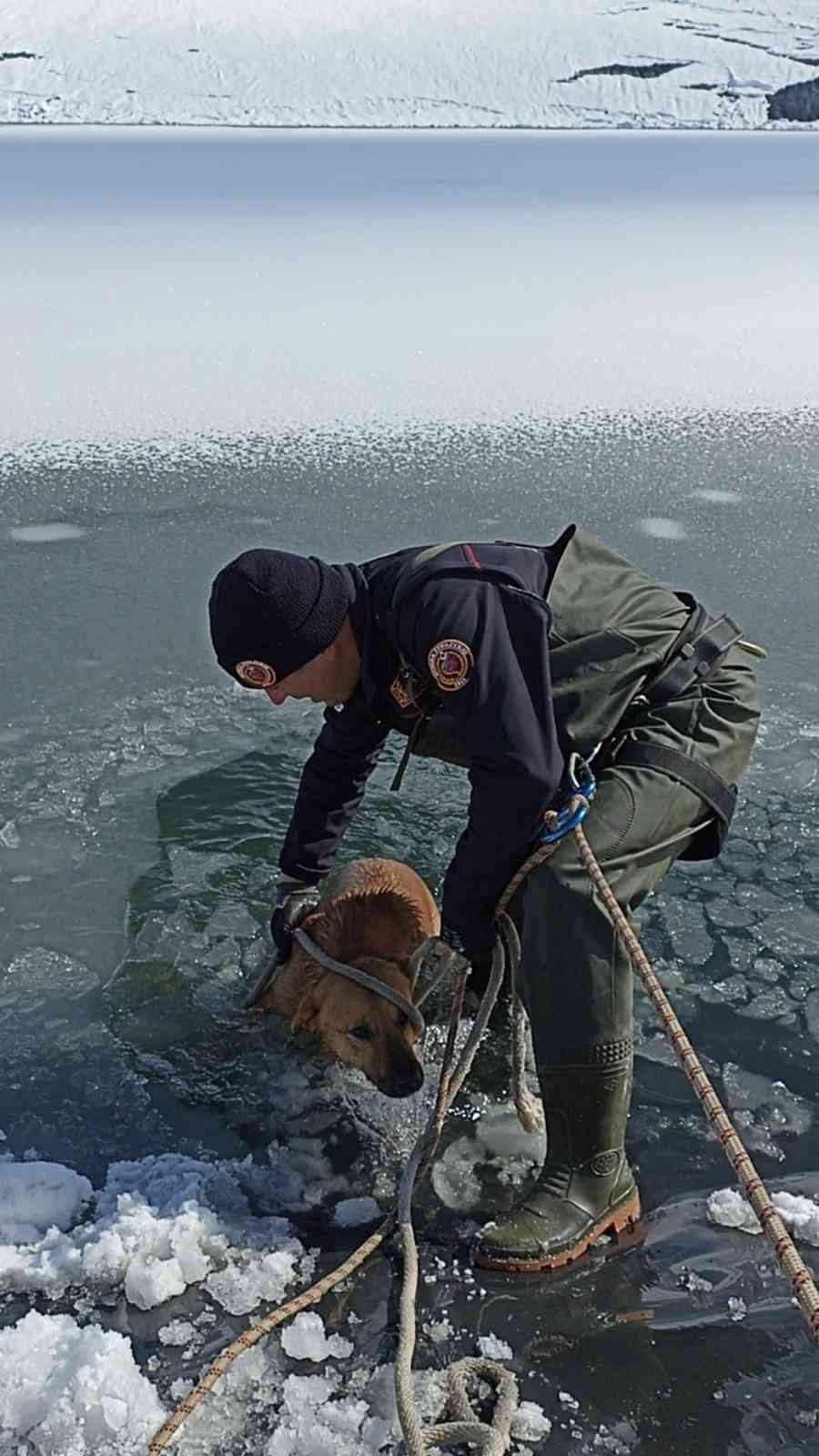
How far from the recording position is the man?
242 cm

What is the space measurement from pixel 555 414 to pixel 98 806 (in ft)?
14.4

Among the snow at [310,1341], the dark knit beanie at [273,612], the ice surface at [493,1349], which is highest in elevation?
the dark knit beanie at [273,612]

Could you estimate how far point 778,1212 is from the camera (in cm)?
258

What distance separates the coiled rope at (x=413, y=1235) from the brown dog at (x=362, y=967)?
0.86 feet

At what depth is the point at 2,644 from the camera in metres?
5.00

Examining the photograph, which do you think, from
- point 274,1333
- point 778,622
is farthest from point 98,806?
point 778,622

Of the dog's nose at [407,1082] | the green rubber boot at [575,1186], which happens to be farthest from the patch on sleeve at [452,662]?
the dog's nose at [407,1082]

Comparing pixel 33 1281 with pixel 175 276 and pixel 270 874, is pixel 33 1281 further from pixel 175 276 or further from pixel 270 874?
pixel 175 276

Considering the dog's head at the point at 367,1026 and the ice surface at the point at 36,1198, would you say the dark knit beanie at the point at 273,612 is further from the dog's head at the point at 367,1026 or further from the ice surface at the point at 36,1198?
Result: the ice surface at the point at 36,1198

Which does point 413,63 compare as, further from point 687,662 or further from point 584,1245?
point 584,1245

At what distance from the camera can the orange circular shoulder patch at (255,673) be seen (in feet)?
8.55

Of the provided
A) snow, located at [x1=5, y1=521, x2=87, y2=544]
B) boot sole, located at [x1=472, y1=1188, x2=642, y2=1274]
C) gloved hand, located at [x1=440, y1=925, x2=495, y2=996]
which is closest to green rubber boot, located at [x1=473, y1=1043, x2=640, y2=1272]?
boot sole, located at [x1=472, y1=1188, x2=642, y2=1274]

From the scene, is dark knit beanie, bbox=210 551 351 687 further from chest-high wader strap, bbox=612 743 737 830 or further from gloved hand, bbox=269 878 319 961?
gloved hand, bbox=269 878 319 961

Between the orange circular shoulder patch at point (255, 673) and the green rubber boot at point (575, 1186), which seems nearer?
the green rubber boot at point (575, 1186)
